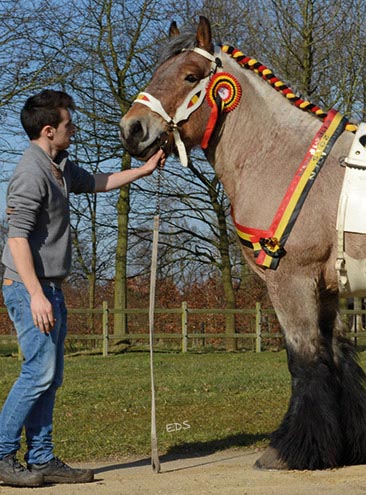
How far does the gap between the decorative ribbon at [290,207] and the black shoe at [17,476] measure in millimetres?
1909

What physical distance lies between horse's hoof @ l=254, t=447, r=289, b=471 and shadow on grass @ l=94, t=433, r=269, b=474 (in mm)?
1058

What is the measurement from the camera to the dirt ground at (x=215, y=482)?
4.51 meters

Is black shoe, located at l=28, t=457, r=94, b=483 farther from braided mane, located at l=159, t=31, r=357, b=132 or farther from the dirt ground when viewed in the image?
braided mane, located at l=159, t=31, r=357, b=132

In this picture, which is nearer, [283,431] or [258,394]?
[283,431]

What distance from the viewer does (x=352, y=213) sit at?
470 centimetres

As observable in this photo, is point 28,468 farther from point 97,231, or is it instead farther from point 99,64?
point 97,231

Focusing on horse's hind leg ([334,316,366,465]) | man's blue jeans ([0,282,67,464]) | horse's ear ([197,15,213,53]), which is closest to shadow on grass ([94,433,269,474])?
man's blue jeans ([0,282,67,464])

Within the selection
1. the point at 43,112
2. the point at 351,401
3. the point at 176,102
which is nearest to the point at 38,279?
the point at 43,112

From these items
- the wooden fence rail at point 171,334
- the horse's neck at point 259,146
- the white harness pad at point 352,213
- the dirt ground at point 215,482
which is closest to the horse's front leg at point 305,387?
the dirt ground at point 215,482

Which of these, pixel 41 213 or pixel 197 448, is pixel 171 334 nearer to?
pixel 197 448

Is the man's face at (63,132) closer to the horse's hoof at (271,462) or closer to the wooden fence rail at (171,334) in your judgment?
the horse's hoof at (271,462)

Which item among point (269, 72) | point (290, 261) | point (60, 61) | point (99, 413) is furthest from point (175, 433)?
point (60, 61)

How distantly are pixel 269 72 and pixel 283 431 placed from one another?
7.65 feet

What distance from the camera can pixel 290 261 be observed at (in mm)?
4832
